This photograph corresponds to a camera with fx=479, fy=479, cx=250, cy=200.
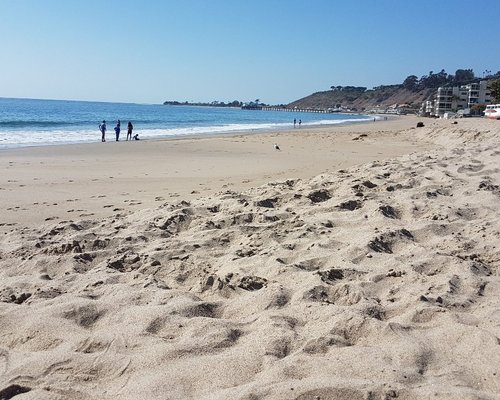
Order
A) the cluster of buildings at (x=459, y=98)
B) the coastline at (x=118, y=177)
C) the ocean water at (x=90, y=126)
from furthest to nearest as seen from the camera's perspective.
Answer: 1. the cluster of buildings at (x=459, y=98)
2. the ocean water at (x=90, y=126)
3. the coastline at (x=118, y=177)

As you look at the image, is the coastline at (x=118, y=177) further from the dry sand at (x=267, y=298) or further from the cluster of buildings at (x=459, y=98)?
the cluster of buildings at (x=459, y=98)

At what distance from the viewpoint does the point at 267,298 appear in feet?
10.5

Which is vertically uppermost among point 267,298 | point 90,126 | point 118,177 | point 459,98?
point 459,98

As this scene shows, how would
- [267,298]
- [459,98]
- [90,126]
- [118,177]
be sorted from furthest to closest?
[459,98], [90,126], [118,177], [267,298]

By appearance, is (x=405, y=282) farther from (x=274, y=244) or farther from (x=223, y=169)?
(x=223, y=169)

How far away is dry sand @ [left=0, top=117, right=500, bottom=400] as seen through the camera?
7.55 ft

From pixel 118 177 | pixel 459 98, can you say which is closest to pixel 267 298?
pixel 118 177

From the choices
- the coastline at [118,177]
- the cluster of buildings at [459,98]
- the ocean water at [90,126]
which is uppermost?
the cluster of buildings at [459,98]

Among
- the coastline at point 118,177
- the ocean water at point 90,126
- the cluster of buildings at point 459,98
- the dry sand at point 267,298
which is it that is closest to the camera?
the dry sand at point 267,298

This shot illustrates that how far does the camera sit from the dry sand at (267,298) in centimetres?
230

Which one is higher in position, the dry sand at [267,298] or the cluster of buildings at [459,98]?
the cluster of buildings at [459,98]

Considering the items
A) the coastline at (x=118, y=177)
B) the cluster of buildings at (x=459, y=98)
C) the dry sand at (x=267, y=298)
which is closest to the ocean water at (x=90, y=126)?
the coastline at (x=118, y=177)

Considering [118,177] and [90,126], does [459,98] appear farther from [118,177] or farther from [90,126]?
Result: [118,177]

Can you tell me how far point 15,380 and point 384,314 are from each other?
206 centimetres
